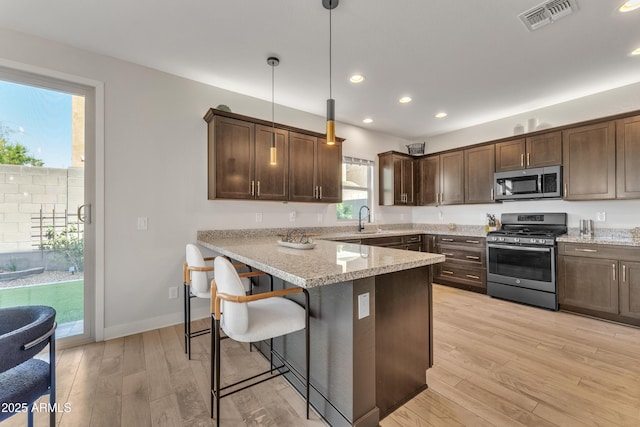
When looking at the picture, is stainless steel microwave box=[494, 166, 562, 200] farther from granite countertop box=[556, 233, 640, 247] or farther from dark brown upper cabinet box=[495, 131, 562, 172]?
granite countertop box=[556, 233, 640, 247]

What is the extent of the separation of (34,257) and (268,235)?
7.31 feet

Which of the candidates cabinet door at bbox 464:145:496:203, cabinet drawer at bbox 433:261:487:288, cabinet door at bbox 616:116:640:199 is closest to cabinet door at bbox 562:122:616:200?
cabinet door at bbox 616:116:640:199

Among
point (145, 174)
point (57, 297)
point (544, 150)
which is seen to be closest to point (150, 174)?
point (145, 174)

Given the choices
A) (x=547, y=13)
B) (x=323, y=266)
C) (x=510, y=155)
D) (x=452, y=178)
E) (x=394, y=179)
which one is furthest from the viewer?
(x=394, y=179)

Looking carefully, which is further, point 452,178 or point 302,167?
point 452,178

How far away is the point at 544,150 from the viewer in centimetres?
376

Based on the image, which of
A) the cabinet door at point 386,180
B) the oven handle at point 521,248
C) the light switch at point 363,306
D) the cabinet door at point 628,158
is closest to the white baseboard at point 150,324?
the light switch at point 363,306

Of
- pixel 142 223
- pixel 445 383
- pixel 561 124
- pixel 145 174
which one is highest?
pixel 561 124

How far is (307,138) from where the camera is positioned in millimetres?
3721

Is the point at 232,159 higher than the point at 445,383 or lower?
higher

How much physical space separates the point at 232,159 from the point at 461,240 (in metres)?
3.70

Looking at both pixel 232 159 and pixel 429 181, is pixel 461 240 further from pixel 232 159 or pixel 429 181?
pixel 232 159

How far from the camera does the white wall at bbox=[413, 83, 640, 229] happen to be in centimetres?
336

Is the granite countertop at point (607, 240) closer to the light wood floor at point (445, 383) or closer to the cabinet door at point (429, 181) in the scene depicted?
the light wood floor at point (445, 383)
